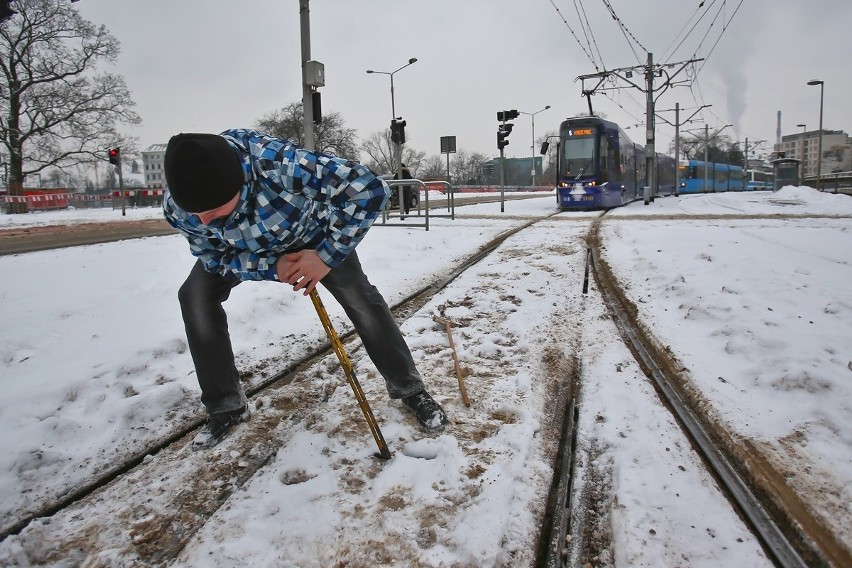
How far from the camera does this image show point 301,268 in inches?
86.2

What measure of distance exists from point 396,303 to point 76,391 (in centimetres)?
270

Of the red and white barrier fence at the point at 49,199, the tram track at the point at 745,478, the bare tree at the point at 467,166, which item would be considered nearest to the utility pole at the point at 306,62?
the tram track at the point at 745,478

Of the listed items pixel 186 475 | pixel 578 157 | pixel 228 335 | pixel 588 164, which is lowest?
pixel 186 475

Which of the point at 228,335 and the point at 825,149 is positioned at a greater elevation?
the point at 825,149

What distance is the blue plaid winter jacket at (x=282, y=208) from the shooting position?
216cm

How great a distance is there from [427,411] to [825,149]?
101508 mm

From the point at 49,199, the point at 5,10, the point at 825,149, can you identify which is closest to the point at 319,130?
the point at 49,199

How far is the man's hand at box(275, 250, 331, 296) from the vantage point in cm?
219

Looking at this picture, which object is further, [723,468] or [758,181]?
[758,181]

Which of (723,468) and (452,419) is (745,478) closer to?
(723,468)

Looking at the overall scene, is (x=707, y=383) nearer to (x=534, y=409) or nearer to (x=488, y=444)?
(x=534, y=409)

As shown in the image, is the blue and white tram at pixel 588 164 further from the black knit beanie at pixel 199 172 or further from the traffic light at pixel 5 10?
the black knit beanie at pixel 199 172

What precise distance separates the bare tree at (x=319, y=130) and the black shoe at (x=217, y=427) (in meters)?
47.0

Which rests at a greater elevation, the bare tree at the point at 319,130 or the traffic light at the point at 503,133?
the bare tree at the point at 319,130
